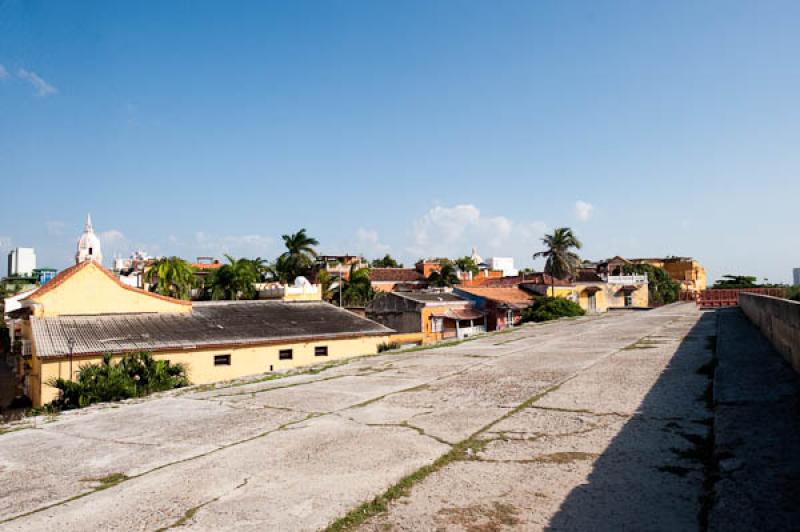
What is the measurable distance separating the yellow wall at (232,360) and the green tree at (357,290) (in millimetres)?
21934

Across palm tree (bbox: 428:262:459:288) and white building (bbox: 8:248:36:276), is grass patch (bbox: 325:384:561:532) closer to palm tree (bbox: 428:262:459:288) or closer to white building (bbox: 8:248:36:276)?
palm tree (bbox: 428:262:459:288)

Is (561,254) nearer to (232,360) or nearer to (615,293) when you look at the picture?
(615,293)

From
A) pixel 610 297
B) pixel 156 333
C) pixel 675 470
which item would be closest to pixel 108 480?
pixel 675 470

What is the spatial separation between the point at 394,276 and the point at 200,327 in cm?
4903

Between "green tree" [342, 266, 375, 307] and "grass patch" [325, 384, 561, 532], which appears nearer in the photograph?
"grass patch" [325, 384, 561, 532]

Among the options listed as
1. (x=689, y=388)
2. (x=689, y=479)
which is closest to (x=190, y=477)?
(x=689, y=479)

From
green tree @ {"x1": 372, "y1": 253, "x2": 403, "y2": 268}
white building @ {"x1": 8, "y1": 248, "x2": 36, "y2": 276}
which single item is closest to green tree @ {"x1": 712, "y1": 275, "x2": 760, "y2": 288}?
green tree @ {"x1": 372, "y1": 253, "x2": 403, "y2": 268}

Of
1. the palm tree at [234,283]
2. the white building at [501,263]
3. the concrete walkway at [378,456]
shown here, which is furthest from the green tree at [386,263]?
the concrete walkway at [378,456]

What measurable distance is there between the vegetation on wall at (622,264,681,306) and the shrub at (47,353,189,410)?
54.1 meters

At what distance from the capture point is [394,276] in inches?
2731

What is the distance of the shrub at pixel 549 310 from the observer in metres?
36.8

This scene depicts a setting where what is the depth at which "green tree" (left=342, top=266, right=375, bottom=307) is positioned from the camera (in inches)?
1852

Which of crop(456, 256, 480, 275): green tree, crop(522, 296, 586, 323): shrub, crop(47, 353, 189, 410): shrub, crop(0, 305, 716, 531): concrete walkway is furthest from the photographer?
crop(456, 256, 480, 275): green tree

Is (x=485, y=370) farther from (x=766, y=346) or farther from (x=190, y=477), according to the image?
(x=190, y=477)
